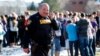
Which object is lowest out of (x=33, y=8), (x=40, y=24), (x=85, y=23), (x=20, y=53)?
(x=33, y=8)

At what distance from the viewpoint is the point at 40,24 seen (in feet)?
35.2

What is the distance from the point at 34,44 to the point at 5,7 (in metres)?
74.9

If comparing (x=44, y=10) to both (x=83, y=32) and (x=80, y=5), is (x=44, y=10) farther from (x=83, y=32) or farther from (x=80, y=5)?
(x=80, y=5)

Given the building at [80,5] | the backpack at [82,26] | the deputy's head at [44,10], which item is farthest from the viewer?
the building at [80,5]

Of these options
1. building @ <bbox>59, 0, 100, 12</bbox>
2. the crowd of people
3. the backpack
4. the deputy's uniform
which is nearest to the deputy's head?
the crowd of people

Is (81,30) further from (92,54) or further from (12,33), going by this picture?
(12,33)

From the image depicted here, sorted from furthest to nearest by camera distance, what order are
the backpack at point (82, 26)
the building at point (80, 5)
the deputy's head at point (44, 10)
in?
the building at point (80, 5) < the backpack at point (82, 26) < the deputy's head at point (44, 10)

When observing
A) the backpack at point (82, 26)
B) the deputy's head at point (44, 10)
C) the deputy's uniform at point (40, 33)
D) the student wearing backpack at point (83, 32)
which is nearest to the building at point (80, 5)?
the student wearing backpack at point (83, 32)

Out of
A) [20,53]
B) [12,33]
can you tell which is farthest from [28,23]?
[12,33]

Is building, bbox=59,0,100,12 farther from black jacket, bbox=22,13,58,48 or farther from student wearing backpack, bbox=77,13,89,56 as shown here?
black jacket, bbox=22,13,58,48

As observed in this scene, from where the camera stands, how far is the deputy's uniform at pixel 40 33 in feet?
35.2

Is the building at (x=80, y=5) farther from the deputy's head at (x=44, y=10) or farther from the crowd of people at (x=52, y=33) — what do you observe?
the deputy's head at (x=44, y=10)

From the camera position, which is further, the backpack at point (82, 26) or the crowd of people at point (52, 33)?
the backpack at point (82, 26)

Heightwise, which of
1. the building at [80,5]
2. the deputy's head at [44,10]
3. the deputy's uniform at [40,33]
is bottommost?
the building at [80,5]
